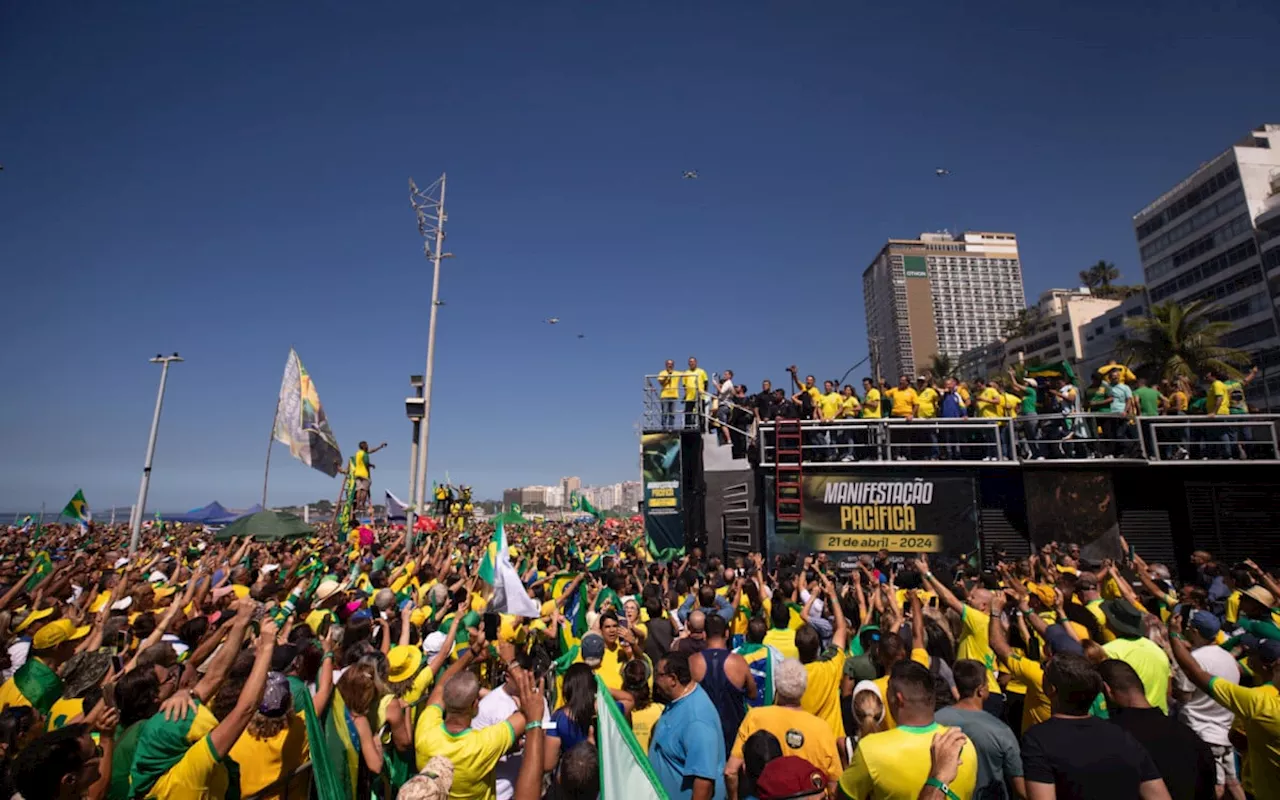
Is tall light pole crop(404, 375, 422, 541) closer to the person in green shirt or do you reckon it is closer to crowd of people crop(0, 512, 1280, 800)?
crowd of people crop(0, 512, 1280, 800)

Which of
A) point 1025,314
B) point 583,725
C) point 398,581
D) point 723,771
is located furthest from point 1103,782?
point 1025,314

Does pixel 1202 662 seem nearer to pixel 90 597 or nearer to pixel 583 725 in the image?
pixel 583 725

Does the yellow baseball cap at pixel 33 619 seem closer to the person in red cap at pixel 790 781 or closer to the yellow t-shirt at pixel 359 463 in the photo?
the person in red cap at pixel 790 781

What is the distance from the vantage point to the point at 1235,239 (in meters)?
54.9

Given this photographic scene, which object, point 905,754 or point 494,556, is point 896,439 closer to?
point 494,556

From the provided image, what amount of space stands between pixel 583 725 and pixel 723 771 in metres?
0.93

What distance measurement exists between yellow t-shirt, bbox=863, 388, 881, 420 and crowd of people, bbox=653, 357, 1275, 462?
2 centimetres

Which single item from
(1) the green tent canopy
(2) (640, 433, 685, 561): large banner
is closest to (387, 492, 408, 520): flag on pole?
(1) the green tent canopy

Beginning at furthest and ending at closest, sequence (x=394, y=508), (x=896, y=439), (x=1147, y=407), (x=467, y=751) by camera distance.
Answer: (x=394, y=508), (x=896, y=439), (x=1147, y=407), (x=467, y=751)

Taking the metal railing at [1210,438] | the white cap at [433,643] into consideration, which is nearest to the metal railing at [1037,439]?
the metal railing at [1210,438]

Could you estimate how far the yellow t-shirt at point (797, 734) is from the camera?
11.6 ft

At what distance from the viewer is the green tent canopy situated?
1712 centimetres

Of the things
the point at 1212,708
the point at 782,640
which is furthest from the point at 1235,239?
the point at 782,640

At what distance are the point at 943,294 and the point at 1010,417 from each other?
15829 centimetres
